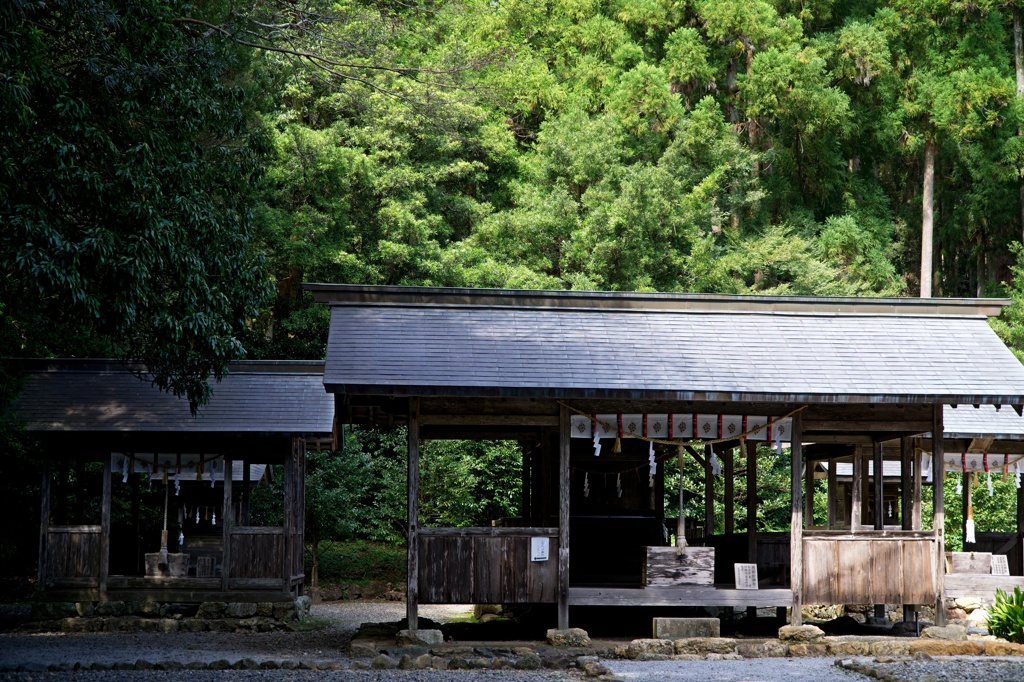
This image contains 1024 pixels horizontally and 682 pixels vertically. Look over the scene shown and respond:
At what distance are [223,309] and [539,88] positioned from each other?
25.5 meters

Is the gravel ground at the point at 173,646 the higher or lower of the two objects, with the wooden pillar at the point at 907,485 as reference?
lower

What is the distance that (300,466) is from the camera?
20.2 meters

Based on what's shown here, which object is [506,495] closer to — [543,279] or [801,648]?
[543,279]

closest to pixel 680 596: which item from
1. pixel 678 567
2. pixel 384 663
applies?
pixel 678 567

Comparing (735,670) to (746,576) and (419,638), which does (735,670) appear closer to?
(746,576)

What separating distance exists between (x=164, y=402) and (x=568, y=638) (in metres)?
8.94

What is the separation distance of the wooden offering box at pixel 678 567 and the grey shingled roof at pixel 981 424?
582 centimetres

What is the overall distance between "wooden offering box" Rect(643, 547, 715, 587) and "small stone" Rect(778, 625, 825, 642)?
1176 millimetres

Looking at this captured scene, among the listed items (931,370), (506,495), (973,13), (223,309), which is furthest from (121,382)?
(973,13)

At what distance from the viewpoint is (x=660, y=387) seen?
14000 millimetres

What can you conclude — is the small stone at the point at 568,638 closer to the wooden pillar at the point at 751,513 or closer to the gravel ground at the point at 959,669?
the gravel ground at the point at 959,669

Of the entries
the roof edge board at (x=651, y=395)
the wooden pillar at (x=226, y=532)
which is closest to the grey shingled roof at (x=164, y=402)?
the wooden pillar at (x=226, y=532)

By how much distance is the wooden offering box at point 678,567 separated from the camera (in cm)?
1479

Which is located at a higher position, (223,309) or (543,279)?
(543,279)
